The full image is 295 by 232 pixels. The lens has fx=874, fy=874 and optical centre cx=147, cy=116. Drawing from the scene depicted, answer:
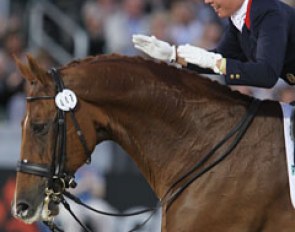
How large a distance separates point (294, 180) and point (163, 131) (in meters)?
0.83

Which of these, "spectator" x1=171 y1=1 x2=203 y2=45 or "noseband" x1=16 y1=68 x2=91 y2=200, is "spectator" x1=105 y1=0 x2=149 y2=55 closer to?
"spectator" x1=171 y1=1 x2=203 y2=45

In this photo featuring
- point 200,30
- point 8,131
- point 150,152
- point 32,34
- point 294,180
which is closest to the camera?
point 294,180

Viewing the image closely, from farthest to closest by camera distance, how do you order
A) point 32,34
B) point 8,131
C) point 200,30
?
point 32,34, point 200,30, point 8,131

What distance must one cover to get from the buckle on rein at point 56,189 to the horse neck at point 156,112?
15.4 inches

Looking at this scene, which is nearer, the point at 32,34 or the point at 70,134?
the point at 70,134

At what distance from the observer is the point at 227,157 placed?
5051 millimetres

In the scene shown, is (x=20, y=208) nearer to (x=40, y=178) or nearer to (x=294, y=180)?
(x=40, y=178)

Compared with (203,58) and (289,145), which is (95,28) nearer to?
(203,58)

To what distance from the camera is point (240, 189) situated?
4957 millimetres

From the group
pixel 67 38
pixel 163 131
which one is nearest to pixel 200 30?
pixel 67 38

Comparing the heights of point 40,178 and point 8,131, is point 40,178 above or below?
above

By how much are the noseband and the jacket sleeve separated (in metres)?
0.96

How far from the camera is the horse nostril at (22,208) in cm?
507

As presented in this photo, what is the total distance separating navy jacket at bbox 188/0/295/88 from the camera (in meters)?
4.93
